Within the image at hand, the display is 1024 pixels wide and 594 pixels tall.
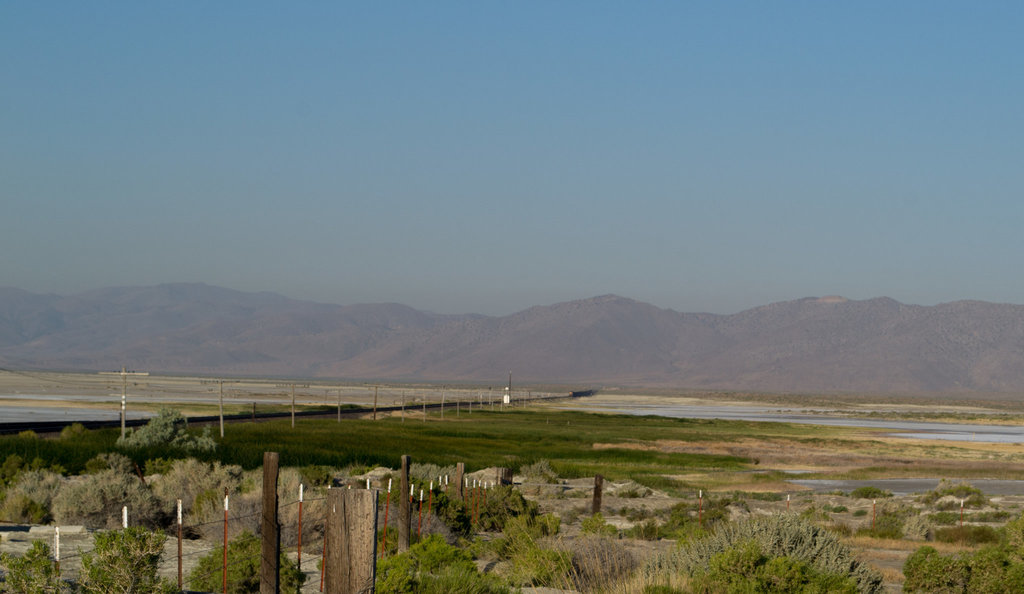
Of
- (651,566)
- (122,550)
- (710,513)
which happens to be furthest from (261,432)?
(122,550)

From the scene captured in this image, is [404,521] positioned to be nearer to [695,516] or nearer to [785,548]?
[785,548]

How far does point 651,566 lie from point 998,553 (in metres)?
4.77

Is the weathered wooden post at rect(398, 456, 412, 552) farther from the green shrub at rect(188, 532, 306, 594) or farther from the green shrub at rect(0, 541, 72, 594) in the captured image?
the green shrub at rect(0, 541, 72, 594)

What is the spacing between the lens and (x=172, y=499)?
742 inches

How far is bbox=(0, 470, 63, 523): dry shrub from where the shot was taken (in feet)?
58.1

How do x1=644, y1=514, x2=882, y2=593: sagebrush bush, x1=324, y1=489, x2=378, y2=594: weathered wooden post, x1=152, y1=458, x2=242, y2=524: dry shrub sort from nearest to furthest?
x1=324, y1=489, x2=378, y2=594: weathered wooden post, x1=644, y1=514, x2=882, y2=593: sagebrush bush, x1=152, y1=458, x2=242, y2=524: dry shrub

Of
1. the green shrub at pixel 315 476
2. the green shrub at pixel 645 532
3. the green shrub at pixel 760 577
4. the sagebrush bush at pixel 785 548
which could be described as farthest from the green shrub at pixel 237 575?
the green shrub at pixel 645 532

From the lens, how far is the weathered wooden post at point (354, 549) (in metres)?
8.88

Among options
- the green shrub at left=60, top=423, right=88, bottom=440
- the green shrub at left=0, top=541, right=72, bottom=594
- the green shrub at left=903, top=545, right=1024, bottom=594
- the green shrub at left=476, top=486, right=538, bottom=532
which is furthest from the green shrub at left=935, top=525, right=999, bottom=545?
the green shrub at left=60, top=423, right=88, bottom=440

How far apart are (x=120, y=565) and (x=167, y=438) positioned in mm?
27404

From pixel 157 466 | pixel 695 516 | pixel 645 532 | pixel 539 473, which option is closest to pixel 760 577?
pixel 645 532

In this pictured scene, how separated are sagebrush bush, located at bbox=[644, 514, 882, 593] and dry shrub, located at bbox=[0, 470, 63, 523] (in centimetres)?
1048

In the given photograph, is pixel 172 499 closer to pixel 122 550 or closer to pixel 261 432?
pixel 122 550

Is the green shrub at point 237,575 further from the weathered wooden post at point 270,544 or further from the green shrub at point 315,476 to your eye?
the green shrub at point 315,476
